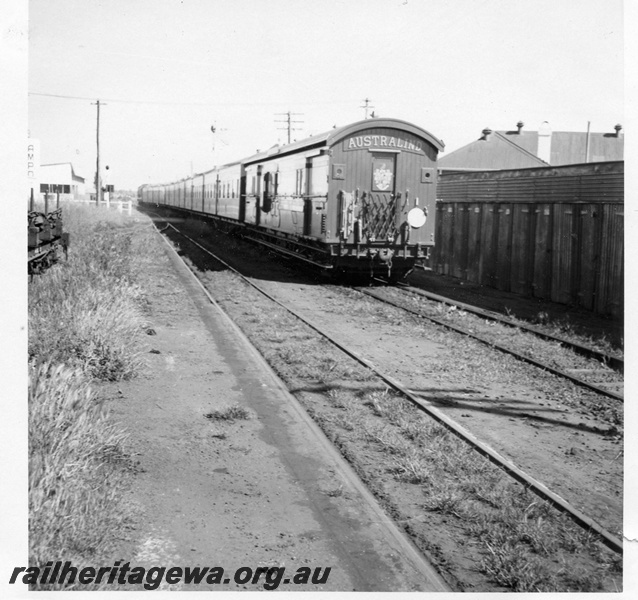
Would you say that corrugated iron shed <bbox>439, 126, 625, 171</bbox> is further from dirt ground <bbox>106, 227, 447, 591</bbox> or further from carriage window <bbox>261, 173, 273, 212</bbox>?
dirt ground <bbox>106, 227, 447, 591</bbox>

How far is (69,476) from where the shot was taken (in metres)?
4.44

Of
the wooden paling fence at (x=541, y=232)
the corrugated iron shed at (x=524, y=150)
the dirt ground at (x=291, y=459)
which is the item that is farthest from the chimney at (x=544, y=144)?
the dirt ground at (x=291, y=459)

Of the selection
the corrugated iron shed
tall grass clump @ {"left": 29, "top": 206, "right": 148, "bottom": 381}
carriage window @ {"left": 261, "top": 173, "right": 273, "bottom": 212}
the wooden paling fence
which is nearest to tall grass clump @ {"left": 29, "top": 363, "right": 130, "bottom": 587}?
tall grass clump @ {"left": 29, "top": 206, "right": 148, "bottom": 381}

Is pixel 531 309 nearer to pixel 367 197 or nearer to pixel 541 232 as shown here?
pixel 541 232

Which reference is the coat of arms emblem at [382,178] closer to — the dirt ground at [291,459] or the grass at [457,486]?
the dirt ground at [291,459]

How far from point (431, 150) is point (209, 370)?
9.74 metres

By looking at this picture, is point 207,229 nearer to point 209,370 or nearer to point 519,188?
point 519,188

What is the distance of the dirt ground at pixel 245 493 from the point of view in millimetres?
4082

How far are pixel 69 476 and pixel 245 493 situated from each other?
1.28 meters

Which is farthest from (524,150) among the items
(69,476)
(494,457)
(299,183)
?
(69,476)

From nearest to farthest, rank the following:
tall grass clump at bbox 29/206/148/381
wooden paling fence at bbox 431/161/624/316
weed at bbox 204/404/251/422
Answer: weed at bbox 204/404/251/422, tall grass clump at bbox 29/206/148/381, wooden paling fence at bbox 431/161/624/316

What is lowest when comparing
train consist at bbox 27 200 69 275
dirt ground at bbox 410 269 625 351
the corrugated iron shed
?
dirt ground at bbox 410 269 625 351

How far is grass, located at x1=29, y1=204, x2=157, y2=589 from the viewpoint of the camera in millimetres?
3854
